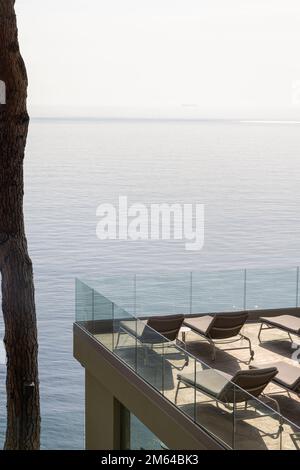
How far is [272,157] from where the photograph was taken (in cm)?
11850

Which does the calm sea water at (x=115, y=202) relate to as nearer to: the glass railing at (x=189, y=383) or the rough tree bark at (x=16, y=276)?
the glass railing at (x=189, y=383)

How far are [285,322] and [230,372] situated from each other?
1643mm

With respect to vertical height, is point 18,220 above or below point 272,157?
below

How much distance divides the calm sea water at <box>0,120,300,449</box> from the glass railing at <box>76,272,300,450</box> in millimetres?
20335

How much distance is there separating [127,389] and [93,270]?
48044mm

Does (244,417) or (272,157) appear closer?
(244,417)

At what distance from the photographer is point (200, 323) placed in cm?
1305

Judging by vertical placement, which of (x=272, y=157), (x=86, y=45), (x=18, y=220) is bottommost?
(x=18, y=220)

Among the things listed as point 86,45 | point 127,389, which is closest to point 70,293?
point 127,389

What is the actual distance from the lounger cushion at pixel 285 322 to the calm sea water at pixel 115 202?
20310 millimetres

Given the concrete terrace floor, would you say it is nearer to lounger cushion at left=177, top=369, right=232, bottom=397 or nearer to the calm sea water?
lounger cushion at left=177, top=369, right=232, bottom=397

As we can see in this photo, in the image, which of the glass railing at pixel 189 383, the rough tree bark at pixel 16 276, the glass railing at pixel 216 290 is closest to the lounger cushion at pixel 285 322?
the glass railing at pixel 216 290

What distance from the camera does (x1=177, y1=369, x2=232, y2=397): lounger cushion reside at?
30.8 ft
